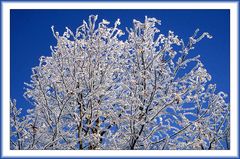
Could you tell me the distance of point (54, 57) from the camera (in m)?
8.70

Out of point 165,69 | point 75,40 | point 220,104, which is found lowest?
point 220,104

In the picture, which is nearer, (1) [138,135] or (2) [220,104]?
(1) [138,135]

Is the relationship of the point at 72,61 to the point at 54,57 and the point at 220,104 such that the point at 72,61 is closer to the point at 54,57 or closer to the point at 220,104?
the point at 54,57

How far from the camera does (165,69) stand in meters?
7.62

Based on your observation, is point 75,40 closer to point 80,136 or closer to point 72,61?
point 72,61
